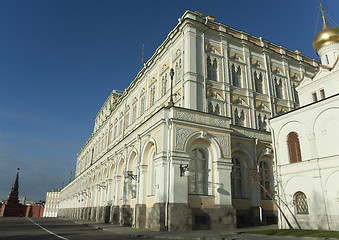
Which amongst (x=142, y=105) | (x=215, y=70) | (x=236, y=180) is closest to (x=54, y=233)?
(x=236, y=180)

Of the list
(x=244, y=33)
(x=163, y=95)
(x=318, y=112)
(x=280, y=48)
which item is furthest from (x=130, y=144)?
(x=280, y=48)

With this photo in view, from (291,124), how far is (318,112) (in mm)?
1997

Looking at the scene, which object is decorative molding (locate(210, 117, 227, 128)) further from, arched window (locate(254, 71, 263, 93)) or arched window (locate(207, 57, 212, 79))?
arched window (locate(254, 71, 263, 93))

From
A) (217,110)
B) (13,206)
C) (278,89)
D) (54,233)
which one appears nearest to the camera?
(54,233)

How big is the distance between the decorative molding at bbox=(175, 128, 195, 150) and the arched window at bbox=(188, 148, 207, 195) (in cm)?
144

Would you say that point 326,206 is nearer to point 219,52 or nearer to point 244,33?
point 219,52

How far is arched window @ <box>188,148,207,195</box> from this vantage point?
1762 centimetres

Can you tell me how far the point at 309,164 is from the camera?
16.1 meters

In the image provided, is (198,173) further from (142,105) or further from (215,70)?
Answer: (142,105)

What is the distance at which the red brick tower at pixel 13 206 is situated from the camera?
74.2m

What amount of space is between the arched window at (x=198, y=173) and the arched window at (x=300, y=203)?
5.48 meters

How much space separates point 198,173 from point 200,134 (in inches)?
101

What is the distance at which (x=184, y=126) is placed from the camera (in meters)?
17.7

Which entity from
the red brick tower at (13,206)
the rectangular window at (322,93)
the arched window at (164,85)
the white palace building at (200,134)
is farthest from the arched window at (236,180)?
the red brick tower at (13,206)
